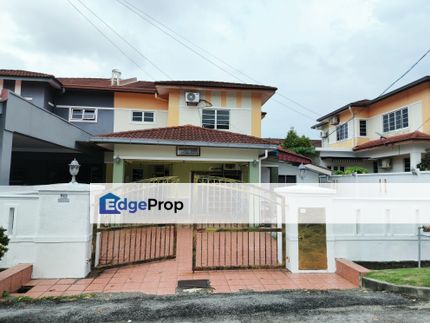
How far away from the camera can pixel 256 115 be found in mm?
15422

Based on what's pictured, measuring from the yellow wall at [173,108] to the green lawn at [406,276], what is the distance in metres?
12.1

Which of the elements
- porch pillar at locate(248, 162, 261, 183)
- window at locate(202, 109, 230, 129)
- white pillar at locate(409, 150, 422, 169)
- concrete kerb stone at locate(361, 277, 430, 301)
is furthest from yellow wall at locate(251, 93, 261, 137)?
concrete kerb stone at locate(361, 277, 430, 301)

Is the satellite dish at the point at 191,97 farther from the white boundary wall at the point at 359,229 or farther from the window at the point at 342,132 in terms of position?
the window at the point at 342,132

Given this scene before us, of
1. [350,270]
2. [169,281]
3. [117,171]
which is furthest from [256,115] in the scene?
[169,281]

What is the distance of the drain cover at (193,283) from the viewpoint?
16.3ft

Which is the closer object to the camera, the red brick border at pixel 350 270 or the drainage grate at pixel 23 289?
the drainage grate at pixel 23 289

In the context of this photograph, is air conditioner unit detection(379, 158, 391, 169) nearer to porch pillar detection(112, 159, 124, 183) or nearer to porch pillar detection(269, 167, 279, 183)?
porch pillar detection(269, 167, 279, 183)

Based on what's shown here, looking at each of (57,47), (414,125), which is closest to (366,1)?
(414,125)

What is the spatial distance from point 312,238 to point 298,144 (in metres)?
17.5

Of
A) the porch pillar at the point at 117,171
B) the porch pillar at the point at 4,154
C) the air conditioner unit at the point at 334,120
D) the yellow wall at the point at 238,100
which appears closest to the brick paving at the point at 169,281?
the porch pillar at the point at 4,154

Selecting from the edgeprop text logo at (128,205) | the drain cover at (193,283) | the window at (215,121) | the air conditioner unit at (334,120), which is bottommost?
the drain cover at (193,283)

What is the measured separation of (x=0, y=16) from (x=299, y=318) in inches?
528

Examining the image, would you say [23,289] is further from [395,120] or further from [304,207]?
[395,120]

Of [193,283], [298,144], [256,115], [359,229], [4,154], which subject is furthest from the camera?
[298,144]
